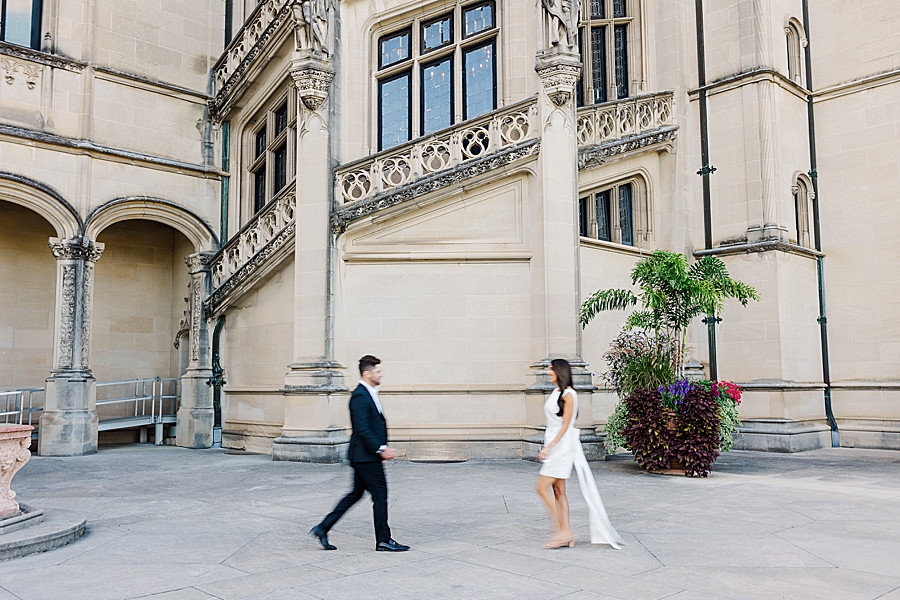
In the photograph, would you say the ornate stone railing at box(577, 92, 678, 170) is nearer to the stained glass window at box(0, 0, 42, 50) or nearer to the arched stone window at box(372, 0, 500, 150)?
the arched stone window at box(372, 0, 500, 150)

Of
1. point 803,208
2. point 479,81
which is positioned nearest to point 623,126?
point 479,81

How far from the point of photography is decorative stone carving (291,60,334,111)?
14172 mm

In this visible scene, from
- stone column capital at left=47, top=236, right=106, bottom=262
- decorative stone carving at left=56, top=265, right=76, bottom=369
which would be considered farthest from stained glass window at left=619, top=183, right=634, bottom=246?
decorative stone carving at left=56, top=265, right=76, bottom=369

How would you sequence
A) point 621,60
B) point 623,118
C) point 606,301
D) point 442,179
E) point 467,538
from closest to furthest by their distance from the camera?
point 467,538 < point 606,301 < point 442,179 < point 623,118 < point 621,60

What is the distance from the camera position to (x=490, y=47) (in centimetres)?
1512

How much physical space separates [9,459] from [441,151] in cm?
876

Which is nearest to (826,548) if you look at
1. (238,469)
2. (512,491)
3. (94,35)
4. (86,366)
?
(512,491)

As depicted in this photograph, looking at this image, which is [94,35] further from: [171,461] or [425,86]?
[171,461]

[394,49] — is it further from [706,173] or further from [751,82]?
[751,82]

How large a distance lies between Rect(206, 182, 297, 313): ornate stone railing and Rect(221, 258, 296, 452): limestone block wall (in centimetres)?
36

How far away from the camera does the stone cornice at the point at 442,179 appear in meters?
13.5

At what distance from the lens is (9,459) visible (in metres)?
7.08

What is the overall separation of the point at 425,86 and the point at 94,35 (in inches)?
290

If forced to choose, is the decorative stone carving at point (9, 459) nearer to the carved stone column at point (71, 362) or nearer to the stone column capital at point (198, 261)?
the carved stone column at point (71, 362)
